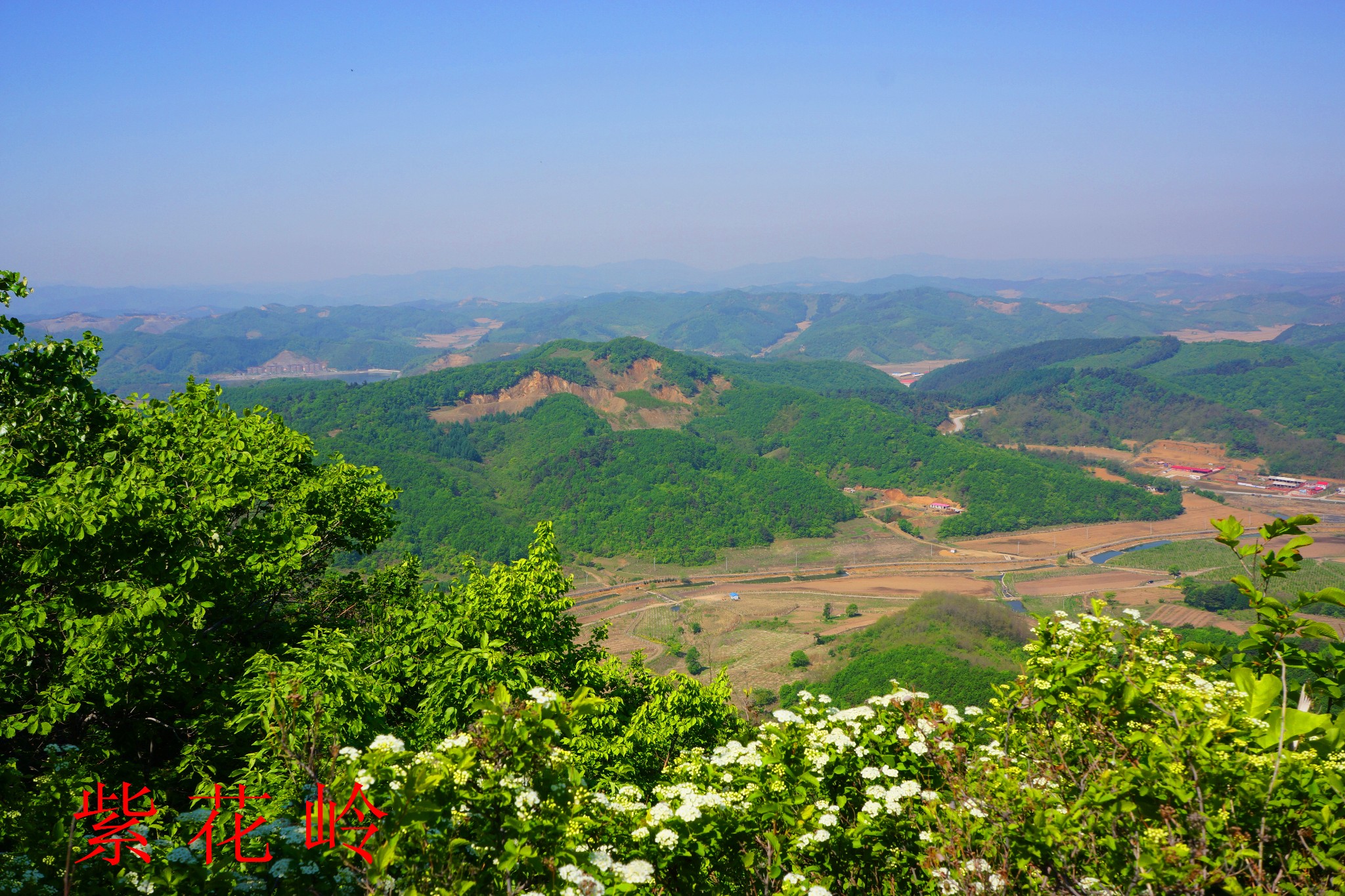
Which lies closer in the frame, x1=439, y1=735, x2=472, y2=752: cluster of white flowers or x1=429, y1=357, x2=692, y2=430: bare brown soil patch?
x1=439, y1=735, x2=472, y2=752: cluster of white flowers

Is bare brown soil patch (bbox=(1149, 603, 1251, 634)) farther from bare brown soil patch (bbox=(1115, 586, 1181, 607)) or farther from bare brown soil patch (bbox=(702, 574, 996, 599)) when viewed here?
bare brown soil patch (bbox=(702, 574, 996, 599))

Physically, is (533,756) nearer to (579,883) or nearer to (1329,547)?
(579,883)

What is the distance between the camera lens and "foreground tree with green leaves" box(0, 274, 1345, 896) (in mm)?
4223

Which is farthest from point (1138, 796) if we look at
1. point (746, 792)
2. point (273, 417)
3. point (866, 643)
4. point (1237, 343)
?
point (1237, 343)

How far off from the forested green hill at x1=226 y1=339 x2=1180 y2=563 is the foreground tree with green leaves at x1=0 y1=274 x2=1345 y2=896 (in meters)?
73.0

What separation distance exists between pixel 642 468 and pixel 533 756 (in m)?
104

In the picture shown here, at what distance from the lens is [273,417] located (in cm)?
1661

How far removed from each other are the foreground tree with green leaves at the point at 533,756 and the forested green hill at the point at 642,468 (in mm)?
72990

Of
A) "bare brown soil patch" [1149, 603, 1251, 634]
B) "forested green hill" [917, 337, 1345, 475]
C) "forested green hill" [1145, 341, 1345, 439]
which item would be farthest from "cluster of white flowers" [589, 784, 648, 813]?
"forested green hill" [1145, 341, 1345, 439]

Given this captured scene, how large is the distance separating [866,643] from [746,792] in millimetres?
54352

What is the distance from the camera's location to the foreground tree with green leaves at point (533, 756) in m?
4.22

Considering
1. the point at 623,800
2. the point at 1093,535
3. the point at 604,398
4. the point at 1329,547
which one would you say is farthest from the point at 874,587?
the point at 623,800

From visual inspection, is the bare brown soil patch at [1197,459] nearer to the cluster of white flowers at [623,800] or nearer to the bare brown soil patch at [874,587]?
the bare brown soil patch at [874,587]

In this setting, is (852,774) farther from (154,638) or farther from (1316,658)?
(154,638)
